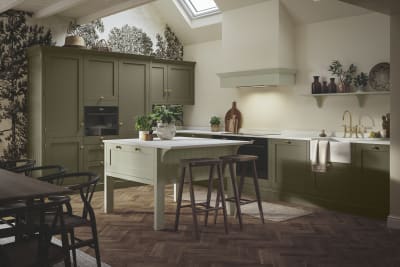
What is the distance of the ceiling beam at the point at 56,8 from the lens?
247 inches

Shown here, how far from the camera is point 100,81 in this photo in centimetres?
732

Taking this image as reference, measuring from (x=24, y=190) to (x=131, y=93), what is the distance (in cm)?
484

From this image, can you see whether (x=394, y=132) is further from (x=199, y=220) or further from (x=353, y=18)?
(x=199, y=220)

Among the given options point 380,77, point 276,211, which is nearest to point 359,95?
point 380,77

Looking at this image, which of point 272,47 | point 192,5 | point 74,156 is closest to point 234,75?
point 272,47

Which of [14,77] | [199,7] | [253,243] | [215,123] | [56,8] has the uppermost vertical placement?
[199,7]

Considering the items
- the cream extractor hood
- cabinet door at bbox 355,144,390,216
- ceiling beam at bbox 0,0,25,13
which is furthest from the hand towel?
ceiling beam at bbox 0,0,25,13

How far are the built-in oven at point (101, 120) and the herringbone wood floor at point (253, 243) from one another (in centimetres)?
194

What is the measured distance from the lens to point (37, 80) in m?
6.85

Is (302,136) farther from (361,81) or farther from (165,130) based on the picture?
(165,130)

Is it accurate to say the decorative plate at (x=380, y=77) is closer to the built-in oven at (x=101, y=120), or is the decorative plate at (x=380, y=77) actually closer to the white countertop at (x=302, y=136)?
the white countertop at (x=302, y=136)

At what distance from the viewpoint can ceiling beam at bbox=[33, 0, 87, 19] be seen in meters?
6.27

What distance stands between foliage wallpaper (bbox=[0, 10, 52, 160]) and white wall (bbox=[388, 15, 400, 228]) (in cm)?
514

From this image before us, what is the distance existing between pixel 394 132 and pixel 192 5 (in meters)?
4.55
